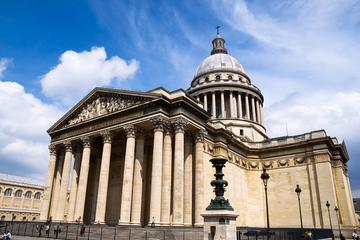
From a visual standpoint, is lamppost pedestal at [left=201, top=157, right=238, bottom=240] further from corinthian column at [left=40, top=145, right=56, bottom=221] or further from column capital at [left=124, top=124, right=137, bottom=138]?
corinthian column at [left=40, top=145, right=56, bottom=221]

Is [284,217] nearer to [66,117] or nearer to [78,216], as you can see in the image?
[78,216]

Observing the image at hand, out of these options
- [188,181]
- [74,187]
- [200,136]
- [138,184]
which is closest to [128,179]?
[138,184]

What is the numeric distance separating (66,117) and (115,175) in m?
10.4

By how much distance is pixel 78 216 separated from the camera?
107 feet

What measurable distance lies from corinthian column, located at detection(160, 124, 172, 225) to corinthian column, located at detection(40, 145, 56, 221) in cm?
1907

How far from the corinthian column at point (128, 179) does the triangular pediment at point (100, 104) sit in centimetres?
330

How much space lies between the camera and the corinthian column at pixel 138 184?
98.1 feet

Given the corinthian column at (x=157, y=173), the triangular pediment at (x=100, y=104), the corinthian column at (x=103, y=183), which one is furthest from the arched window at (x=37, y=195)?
the corinthian column at (x=157, y=173)

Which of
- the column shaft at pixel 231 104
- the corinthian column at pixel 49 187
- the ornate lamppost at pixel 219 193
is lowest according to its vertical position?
the ornate lamppost at pixel 219 193

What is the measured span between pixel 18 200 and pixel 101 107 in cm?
6214

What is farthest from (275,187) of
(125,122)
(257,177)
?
(125,122)

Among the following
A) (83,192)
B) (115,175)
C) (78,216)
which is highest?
(115,175)

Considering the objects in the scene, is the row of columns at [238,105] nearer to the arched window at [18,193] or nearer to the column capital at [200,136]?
the column capital at [200,136]

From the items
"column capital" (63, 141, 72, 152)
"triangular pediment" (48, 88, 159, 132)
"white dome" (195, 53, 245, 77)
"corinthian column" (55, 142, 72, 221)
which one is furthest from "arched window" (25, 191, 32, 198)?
"white dome" (195, 53, 245, 77)
